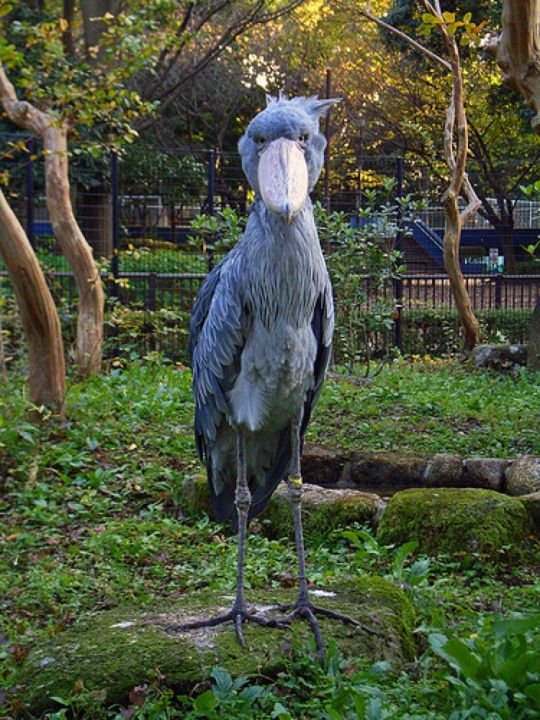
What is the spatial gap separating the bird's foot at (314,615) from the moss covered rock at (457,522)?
129 centimetres

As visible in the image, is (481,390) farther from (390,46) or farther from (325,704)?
(390,46)

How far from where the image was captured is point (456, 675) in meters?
3.00

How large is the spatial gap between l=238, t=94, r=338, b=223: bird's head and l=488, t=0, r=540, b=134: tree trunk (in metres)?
2.37

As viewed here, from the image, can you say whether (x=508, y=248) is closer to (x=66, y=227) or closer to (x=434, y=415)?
(x=434, y=415)

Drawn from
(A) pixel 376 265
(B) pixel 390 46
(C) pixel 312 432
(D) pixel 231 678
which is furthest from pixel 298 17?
(D) pixel 231 678

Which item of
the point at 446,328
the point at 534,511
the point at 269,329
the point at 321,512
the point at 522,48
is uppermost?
the point at 522,48

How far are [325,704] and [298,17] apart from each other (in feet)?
63.8

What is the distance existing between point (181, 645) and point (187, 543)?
1830 mm

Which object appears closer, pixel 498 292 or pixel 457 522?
pixel 457 522

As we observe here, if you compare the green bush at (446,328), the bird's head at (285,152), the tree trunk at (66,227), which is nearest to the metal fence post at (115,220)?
the tree trunk at (66,227)

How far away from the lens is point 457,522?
471 centimetres

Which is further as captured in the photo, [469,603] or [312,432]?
[312,432]

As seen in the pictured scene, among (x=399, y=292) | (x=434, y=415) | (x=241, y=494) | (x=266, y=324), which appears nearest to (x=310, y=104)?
(x=266, y=324)

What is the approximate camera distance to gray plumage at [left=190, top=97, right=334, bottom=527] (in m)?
3.23
